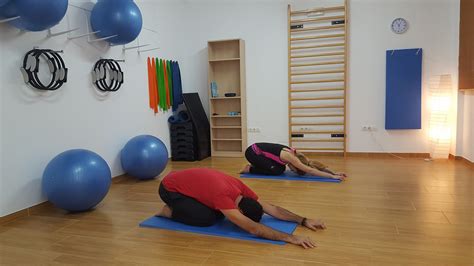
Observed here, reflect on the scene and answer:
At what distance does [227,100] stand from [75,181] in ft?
13.1

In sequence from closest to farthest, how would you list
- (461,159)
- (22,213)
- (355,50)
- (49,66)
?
(22,213)
(49,66)
(461,159)
(355,50)

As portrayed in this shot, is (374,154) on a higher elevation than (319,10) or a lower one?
lower

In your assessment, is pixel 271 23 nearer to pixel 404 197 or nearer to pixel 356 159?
pixel 356 159

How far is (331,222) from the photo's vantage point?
3031 millimetres

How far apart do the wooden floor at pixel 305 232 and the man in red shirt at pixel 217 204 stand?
0.37ft

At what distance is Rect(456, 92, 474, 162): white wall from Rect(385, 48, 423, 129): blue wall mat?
0.58 meters

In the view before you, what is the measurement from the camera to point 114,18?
167 inches

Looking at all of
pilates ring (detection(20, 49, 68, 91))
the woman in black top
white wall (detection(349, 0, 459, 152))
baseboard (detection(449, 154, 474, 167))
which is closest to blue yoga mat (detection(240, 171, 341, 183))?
the woman in black top

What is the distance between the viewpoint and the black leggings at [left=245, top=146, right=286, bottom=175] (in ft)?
15.6

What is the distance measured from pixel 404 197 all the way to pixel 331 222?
1158 millimetres

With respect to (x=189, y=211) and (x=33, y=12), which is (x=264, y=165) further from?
(x=33, y=12)

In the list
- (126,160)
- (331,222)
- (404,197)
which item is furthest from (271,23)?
(331,222)

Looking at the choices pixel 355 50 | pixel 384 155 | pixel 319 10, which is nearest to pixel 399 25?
pixel 355 50

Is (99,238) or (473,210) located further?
(473,210)
